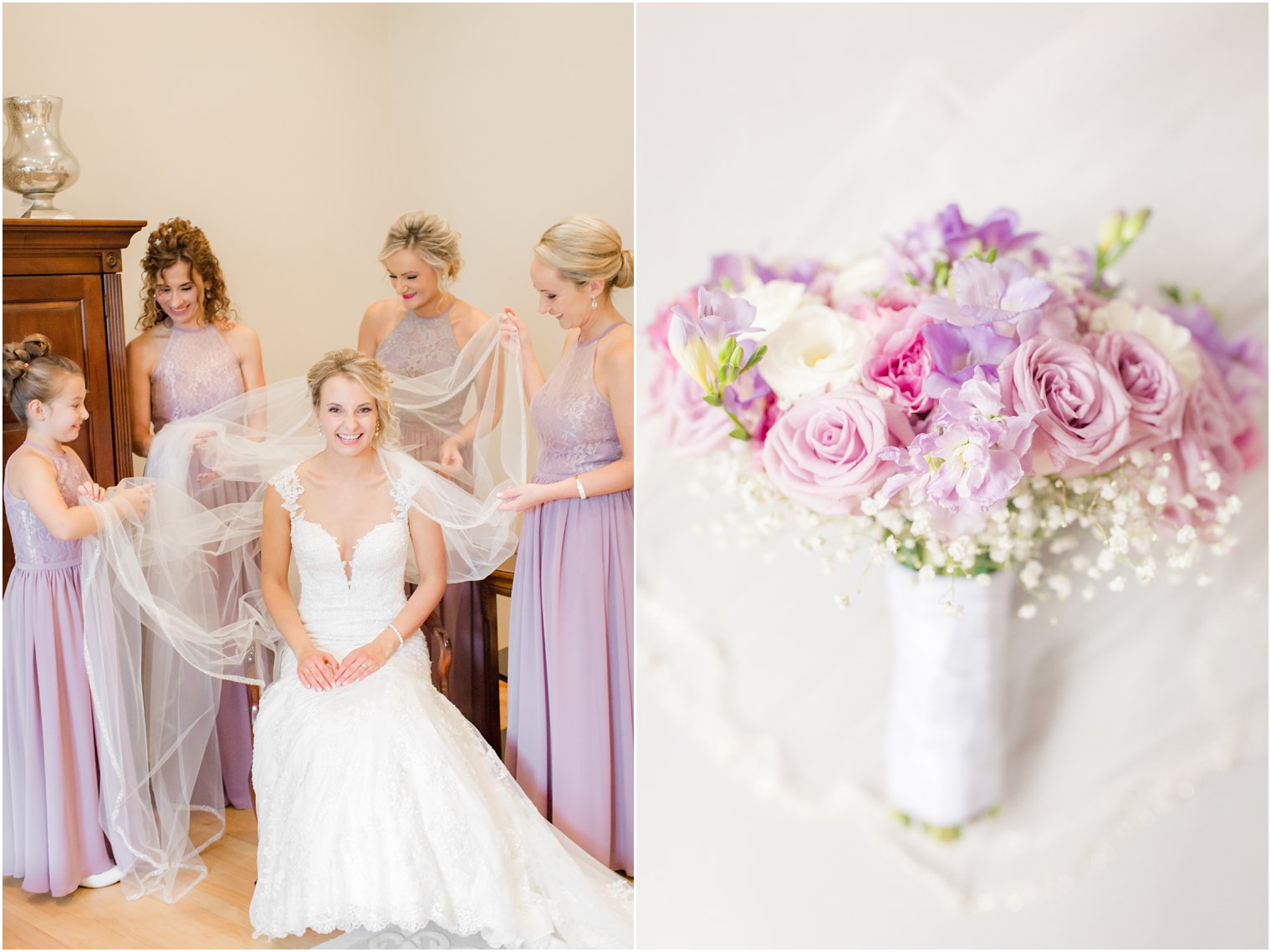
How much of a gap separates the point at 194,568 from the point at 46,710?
36 cm

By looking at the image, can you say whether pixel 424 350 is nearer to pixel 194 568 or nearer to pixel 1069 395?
pixel 194 568

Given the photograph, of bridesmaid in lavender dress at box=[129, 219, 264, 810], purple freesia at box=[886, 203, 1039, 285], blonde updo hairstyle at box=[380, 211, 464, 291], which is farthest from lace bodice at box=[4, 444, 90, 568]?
purple freesia at box=[886, 203, 1039, 285]

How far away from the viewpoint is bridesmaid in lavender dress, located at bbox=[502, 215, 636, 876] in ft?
6.33

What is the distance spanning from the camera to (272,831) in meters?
1.90

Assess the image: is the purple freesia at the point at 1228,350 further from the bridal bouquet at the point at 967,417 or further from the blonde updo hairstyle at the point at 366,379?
the blonde updo hairstyle at the point at 366,379

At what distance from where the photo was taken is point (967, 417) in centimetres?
81

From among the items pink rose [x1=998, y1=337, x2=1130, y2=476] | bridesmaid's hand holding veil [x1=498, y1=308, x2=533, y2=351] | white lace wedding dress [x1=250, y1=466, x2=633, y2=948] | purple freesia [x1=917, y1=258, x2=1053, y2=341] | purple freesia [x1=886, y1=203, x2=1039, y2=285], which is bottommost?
white lace wedding dress [x1=250, y1=466, x2=633, y2=948]

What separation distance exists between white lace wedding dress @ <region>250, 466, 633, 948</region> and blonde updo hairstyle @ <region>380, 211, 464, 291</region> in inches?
33.5

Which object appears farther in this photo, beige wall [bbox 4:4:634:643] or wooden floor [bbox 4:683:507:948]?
beige wall [bbox 4:4:634:643]

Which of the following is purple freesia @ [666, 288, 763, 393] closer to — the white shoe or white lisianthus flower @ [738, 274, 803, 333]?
white lisianthus flower @ [738, 274, 803, 333]

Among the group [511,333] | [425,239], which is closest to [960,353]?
[511,333]

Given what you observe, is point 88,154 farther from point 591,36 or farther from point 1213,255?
point 1213,255

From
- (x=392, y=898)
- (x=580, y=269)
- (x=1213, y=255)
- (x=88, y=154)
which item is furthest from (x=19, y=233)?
(x=1213, y=255)

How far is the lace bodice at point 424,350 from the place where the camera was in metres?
2.32
